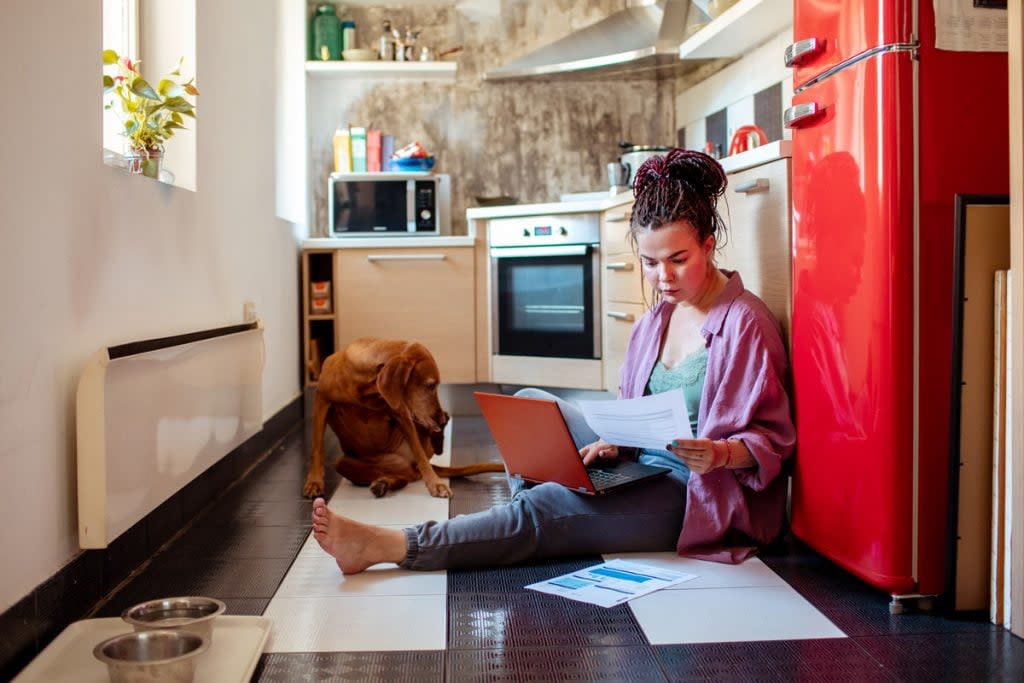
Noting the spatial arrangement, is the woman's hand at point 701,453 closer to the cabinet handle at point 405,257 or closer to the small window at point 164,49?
the small window at point 164,49

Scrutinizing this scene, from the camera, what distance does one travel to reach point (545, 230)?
4.64 meters

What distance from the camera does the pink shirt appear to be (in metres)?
2.17

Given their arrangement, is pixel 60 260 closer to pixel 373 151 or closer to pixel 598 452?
pixel 598 452

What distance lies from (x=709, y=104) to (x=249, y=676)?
13.2 ft

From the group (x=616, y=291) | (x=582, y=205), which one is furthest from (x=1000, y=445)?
(x=582, y=205)

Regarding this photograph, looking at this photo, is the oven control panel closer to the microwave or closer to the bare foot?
the microwave

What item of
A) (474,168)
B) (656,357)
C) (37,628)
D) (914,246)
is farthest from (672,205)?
(474,168)

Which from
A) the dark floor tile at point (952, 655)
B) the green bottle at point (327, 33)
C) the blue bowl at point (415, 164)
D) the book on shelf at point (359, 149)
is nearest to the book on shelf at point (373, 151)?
the book on shelf at point (359, 149)

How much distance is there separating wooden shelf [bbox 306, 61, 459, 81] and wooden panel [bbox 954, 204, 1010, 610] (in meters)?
3.86

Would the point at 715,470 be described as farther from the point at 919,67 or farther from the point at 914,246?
the point at 919,67

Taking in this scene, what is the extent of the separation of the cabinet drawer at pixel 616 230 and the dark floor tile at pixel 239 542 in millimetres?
1844

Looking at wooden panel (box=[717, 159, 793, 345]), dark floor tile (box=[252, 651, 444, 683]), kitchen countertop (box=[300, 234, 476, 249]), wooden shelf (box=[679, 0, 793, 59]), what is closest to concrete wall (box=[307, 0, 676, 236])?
kitchen countertop (box=[300, 234, 476, 249])

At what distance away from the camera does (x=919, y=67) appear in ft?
5.94

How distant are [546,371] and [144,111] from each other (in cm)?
251
